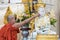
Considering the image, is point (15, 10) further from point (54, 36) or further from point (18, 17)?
point (54, 36)

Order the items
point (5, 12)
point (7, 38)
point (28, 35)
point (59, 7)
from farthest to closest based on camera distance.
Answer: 1. point (59, 7)
2. point (5, 12)
3. point (28, 35)
4. point (7, 38)

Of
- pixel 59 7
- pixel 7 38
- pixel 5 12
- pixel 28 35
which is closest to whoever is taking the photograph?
pixel 7 38

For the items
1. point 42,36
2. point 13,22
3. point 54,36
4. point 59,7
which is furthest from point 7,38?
point 59,7

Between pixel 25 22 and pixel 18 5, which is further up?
pixel 18 5

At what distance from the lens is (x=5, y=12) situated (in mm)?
1569

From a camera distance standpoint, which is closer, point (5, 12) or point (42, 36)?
point (42, 36)

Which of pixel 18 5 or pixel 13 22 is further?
pixel 18 5

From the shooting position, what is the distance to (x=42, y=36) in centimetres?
145

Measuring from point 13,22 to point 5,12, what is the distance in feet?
0.70

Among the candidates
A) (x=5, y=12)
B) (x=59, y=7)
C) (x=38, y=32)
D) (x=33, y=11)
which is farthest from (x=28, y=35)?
A: (x=59, y=7)

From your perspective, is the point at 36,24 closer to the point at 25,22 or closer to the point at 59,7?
the point at 25,22

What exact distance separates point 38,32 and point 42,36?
7 cm

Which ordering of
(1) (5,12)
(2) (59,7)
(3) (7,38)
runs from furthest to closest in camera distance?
(2) (59,7) → (1) (5,12) → (3) (7,38)

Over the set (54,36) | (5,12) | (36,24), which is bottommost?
(54,36)
